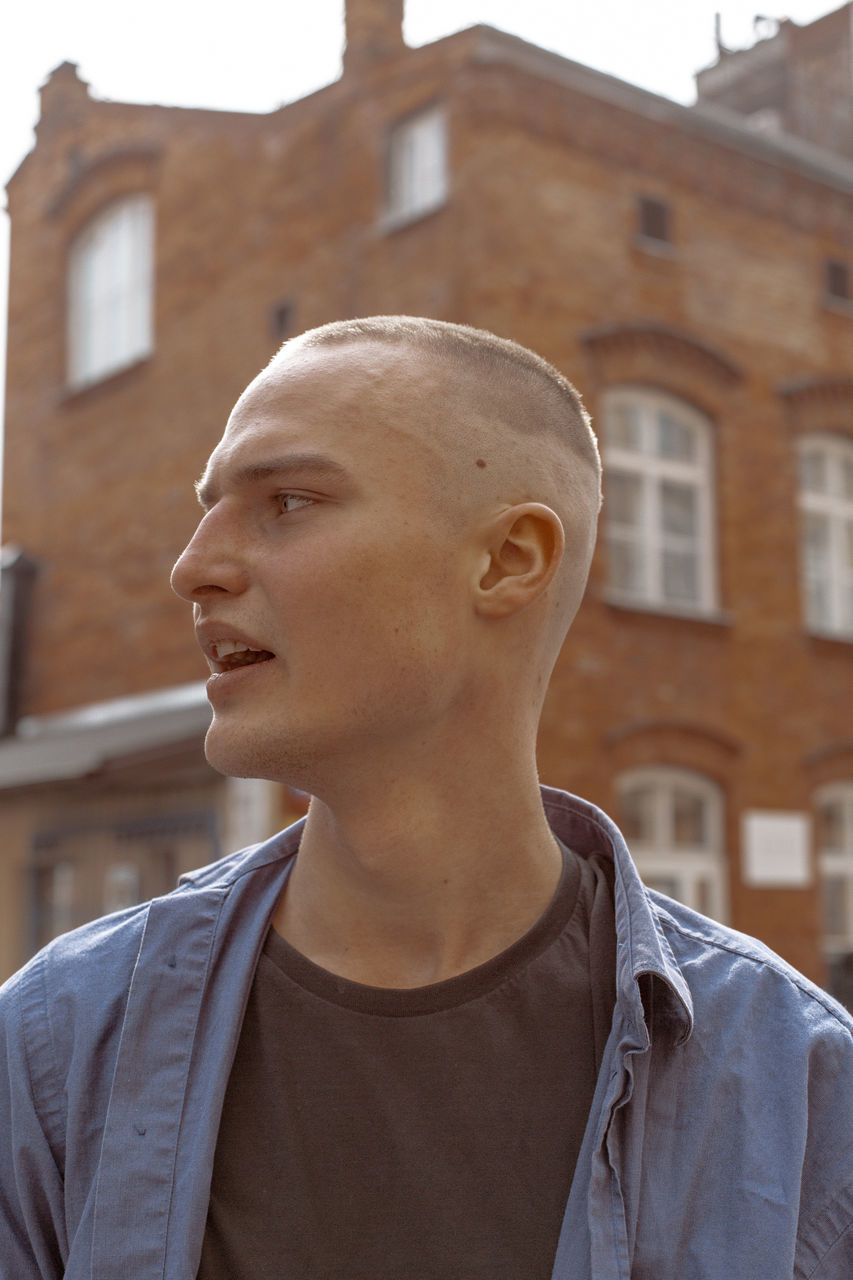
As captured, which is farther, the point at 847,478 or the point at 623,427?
the point at 847,478

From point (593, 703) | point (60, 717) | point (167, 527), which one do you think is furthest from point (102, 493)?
point (593, 703)

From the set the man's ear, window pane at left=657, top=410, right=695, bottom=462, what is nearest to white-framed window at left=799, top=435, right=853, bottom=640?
window pane at left=657, top=410, right=695, bottom=462

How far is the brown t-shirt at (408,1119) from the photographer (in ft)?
4.60

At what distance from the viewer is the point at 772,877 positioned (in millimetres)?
12031

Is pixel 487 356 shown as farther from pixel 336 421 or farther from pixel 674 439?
pixel 674 439

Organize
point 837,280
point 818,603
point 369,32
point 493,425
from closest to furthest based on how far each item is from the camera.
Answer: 1. point 493,425
2. point 369,32
3. point 818,603
4. point 837,280

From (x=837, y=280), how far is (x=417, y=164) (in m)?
4.20

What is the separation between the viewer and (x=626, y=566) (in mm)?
11836

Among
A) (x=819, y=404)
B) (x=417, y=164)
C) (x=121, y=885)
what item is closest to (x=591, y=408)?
(x=417, y=164)

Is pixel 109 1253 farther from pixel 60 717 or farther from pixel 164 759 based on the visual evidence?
pixel 60 717

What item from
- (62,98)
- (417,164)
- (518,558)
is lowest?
(518,558)

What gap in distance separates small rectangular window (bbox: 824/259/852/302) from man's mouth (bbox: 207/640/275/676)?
12.9 metres

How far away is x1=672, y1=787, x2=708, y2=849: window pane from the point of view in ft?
39.2

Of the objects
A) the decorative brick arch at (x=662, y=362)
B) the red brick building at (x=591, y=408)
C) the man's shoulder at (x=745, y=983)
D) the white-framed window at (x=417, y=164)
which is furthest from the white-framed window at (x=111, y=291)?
the man's shoulder at (x=745, y=983)
